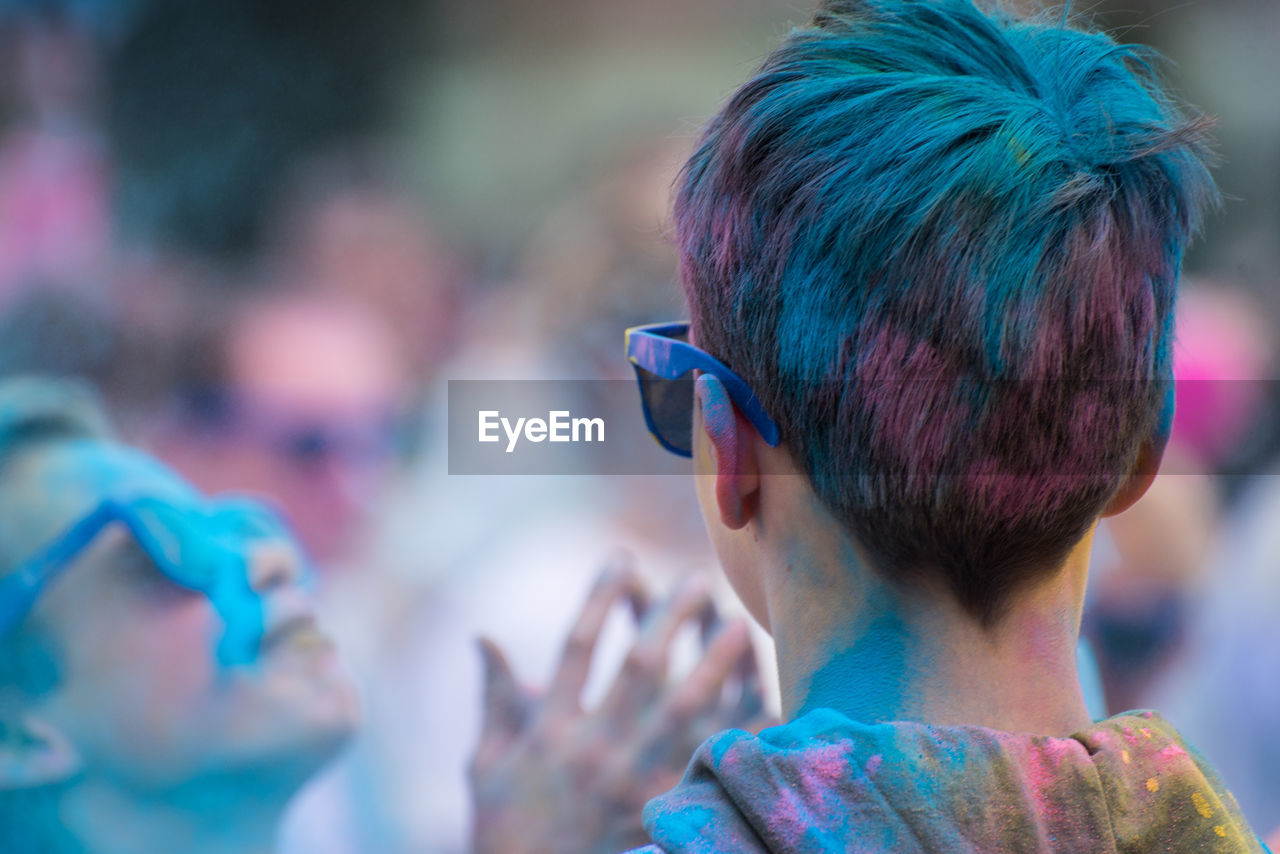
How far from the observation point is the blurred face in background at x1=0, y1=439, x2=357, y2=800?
46.2 inches

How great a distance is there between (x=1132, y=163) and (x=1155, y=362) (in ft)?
0.36

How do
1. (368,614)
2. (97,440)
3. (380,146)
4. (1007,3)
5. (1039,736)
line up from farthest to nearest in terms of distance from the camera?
1. (380,146)
2. (368,614)
3. (97,440)
4. (1007,3)
5. (1039,736)

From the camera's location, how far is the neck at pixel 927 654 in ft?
1.76

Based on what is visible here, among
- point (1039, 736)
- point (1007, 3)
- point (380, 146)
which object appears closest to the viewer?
point (1039, 736)

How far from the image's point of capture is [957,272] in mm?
515

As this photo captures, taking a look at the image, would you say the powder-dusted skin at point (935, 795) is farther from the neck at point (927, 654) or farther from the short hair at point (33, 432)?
the short hair at point (33, 432)

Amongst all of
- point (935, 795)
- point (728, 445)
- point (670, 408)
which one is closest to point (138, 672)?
point (670, 408)

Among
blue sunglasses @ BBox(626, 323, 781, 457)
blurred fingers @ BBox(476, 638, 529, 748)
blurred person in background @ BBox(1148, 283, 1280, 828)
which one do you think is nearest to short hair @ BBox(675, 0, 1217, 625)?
blue sunglasses @ BBox(626, 323, 781, 457)

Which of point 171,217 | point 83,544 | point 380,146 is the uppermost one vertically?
point 380,146

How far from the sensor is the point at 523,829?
1.26 m

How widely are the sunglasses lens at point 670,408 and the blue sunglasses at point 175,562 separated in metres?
0.71

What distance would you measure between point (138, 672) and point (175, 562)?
13 cm

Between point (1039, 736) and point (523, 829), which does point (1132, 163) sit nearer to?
point (1039, 736)

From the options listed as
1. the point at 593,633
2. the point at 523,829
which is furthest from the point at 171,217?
the point at 523,829
